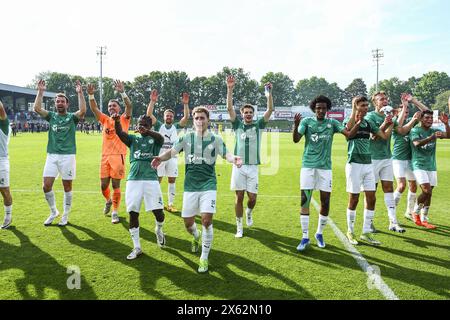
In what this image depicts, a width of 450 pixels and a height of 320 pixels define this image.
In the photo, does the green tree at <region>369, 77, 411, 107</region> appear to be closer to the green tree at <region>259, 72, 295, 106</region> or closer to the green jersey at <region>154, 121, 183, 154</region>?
the green tree at <region>259, 72, 295, 106</region>

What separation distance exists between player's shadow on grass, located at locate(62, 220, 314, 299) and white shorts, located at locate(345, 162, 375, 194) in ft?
8.55

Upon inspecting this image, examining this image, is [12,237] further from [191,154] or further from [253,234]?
[253,234]

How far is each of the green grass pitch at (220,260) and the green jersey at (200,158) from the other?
1.27m

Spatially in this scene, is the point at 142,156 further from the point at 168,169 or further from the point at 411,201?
the point at 411,201

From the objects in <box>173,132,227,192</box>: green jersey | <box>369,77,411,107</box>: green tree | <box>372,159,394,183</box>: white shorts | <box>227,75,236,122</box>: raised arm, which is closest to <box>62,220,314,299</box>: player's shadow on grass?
<box>173,132,227,192</box>: green jersey

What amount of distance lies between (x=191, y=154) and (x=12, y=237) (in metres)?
4.01

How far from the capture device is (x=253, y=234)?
698cm

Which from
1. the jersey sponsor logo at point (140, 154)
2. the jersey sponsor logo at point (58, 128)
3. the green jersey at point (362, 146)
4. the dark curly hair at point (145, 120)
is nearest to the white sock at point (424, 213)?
the green jersey at point (362, 146)

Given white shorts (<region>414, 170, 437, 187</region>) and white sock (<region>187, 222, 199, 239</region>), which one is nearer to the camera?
white sock (<region>187, 222, 199, 239</region>)

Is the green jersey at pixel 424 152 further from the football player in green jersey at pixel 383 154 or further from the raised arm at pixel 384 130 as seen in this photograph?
the raised arm at pixel 384 130

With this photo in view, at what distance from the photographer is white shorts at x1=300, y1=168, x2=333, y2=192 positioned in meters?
6.11
